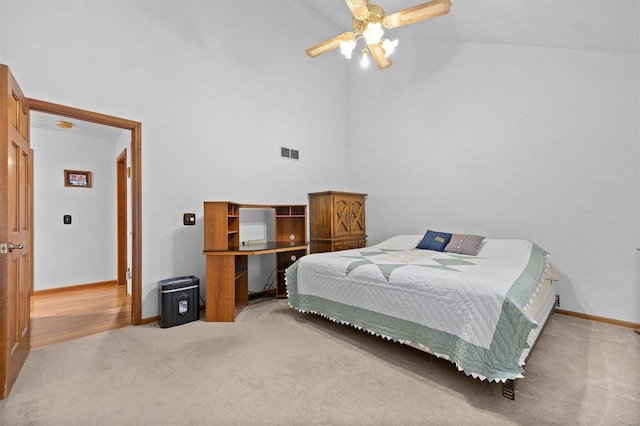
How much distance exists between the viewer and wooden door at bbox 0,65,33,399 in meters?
1.82

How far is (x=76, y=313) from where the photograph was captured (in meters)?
3.40

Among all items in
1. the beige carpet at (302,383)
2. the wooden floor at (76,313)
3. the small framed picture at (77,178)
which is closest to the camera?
the beige carpet at (302,383)

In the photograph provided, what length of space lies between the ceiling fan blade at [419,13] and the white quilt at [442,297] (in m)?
1.91

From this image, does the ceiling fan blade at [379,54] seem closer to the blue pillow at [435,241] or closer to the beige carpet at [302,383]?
the blue pillow at [435,241]

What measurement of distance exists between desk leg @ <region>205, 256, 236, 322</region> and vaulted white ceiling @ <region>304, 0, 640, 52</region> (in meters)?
3.84

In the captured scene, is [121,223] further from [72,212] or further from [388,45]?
[388,45]

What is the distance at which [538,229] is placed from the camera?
346 centimetres

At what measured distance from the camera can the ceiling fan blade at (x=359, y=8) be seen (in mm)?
2168

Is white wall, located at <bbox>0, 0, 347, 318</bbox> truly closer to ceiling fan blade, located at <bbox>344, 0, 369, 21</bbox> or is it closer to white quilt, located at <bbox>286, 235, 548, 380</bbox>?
white quilt, located at <bbox>286, 235, 548, 380</bbox>

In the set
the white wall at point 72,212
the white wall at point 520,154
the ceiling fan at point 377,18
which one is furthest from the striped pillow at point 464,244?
the white wall at point 72,212

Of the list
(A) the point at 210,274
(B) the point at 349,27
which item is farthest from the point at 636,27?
(A) the point at 210,274

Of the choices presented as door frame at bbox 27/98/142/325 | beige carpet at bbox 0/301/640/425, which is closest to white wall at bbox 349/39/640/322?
beige carpet at bbox 0/301/640/425

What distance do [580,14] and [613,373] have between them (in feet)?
9.73

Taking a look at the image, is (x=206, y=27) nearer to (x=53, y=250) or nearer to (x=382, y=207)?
(x=382, y=207)
